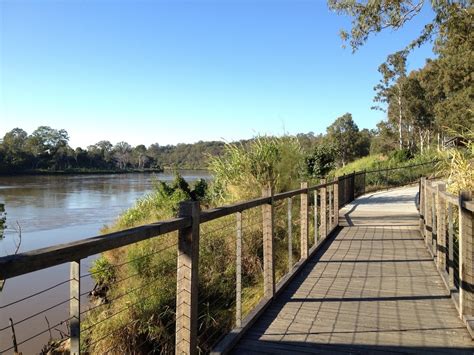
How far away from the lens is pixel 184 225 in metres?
2.71

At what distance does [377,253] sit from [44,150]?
95441 millimetres

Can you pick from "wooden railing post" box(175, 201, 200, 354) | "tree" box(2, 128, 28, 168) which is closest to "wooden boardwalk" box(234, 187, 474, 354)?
"wooden railing post" box(175, 201, 200, 354)

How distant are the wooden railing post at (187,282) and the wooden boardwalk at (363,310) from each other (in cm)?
82

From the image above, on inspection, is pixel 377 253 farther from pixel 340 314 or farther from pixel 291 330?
pixel 291 330

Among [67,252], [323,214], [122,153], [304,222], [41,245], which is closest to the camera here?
[67,252]

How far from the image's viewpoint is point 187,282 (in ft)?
9.17

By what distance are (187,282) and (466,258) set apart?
252cm

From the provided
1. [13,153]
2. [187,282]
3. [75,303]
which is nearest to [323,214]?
[187,282]

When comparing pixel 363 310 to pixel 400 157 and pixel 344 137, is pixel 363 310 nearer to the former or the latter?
pixel 400 157

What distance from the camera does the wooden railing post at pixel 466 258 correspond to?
3754mm

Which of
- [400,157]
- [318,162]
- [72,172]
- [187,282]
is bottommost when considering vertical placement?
[72,172]

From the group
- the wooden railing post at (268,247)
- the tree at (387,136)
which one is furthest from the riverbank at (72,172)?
the wooden railing post at (268,247)

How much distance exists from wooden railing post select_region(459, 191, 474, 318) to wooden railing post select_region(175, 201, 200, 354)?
2.39 metres

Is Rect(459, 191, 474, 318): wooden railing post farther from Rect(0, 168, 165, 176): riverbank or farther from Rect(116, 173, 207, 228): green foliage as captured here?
Rect(0, 168, 165, 176): riverbank
